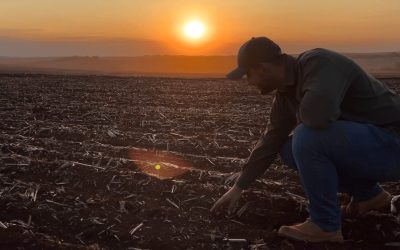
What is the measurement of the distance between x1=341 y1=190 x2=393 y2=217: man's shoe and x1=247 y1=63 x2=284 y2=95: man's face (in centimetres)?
149

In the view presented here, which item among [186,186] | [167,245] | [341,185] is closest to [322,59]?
[341,185]

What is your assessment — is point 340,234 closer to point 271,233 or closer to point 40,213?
point 271,233

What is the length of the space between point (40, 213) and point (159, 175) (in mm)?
1595

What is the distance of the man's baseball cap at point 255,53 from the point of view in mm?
3805

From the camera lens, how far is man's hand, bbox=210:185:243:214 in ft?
14.8

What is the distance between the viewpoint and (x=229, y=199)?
4.58 m

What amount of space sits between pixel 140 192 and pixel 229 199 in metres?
1.23

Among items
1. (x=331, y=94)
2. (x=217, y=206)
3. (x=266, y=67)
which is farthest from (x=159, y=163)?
(x=331, y=94)

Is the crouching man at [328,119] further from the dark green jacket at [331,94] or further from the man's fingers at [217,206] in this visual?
the man's fingers at [217,206]

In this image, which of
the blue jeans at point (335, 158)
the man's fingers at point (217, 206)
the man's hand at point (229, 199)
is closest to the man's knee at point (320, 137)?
the blue jeans at point (335, 158)

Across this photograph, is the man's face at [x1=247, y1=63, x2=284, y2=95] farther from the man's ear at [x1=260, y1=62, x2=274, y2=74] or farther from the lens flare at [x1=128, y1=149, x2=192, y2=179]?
the lens flare at [x1=128, y1=149, x2=192, y2=179]

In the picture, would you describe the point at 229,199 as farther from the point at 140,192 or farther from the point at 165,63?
the point at 165,63

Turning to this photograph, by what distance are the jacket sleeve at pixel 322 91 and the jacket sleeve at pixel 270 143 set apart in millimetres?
692

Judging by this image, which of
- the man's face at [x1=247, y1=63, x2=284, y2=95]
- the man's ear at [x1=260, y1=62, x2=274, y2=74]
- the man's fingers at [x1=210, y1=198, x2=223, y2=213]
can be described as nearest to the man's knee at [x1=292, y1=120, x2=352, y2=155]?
the man's face at [x1=247, y1=63, x2=284, y2=95]
